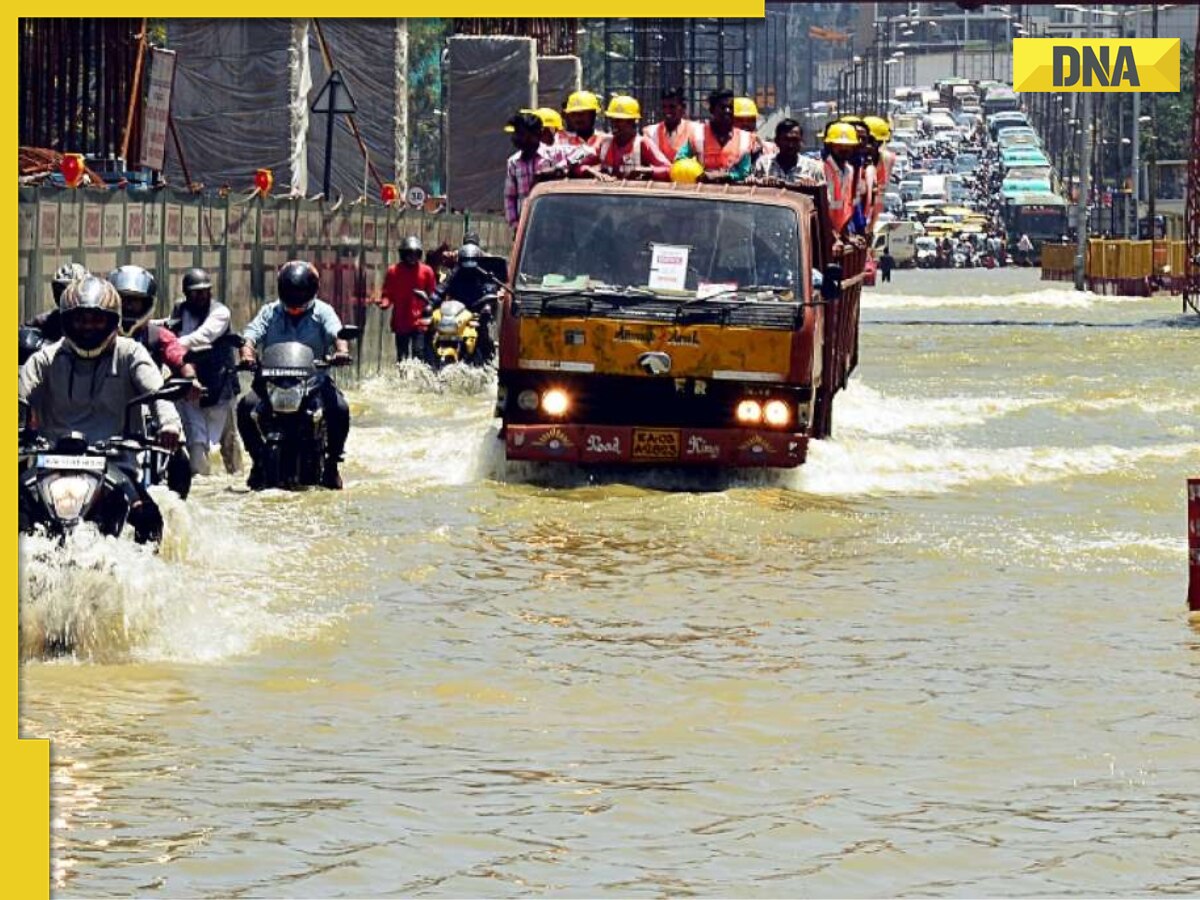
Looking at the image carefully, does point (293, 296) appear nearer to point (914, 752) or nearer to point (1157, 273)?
point (914, 752)

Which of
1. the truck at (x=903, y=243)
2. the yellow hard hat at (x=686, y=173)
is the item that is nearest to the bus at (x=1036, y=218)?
the truck at (x=903, y=243)

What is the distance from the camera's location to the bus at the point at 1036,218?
133375mm

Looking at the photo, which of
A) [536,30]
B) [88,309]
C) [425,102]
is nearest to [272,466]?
[88,309]

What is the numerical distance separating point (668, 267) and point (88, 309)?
6.77 m

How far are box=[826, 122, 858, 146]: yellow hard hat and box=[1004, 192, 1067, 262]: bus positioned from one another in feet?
357

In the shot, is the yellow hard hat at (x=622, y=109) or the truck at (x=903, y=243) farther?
the truck at (x=903, y=243)

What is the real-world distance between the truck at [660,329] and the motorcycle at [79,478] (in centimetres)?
631

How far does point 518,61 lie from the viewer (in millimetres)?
45656

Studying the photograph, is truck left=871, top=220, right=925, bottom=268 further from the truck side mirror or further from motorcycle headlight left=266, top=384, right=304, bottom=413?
motorcycle headlight left=266, top=384, right=304, bottom=413

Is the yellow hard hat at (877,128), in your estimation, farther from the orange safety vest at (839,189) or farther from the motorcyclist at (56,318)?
the motorcyclist at (56,318)

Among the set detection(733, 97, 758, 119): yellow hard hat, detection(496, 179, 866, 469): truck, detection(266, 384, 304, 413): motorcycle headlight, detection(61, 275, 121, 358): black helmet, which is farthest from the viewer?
detection(733, 97, 758, 119): yellow hard hat

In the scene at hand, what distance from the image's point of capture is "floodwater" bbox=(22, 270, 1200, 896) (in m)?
7.69

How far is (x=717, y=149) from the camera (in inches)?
842

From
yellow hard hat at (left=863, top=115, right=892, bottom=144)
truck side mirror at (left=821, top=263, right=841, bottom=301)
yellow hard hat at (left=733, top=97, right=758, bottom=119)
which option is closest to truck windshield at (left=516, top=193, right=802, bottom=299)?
truck side mirror at (left=821, top=263, right=841, bottom=301)
